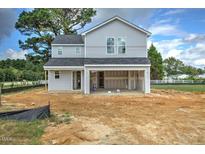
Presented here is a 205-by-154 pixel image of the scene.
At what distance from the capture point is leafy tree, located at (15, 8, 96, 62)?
917 inches

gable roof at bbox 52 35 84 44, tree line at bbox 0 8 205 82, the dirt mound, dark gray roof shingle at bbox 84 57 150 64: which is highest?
tree line at bbox 0 8 205 82

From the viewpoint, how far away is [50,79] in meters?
15.5

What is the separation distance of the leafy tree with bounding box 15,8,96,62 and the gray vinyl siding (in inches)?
375

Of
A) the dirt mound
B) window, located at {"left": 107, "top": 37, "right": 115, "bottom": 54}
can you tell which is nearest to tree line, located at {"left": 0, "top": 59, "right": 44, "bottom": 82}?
window, located at {"left": 107, "top": 37, "right": 115, "bottom": 54}

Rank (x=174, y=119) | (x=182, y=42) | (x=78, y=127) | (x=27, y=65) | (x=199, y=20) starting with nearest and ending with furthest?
(x=78, y=127), (x=174, y=119), (x=199, y=20), (x=182, y=42), (x=27, y=65)

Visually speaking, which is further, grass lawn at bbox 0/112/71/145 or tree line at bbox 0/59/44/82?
tree line at bbox 0/59/44/82

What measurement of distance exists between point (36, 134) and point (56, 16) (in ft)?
65.0

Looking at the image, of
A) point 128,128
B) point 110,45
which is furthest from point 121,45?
point 128,128

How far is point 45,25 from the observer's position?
23.6 meters

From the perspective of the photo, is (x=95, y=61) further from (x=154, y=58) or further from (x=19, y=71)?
(x=19, y=71)

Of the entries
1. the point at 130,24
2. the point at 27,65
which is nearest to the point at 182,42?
the point at 130,24

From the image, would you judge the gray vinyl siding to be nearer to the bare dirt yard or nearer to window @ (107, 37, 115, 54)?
window @ (107, 37, 115, 54)

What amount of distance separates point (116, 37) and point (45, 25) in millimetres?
11084
